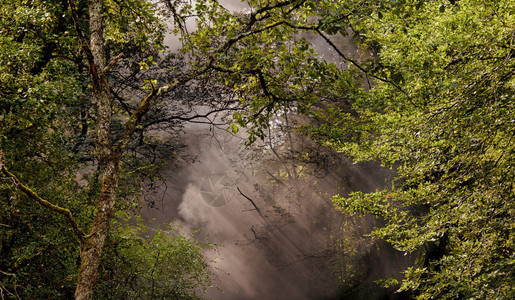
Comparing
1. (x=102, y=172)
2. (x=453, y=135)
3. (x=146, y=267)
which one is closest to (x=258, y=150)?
(x=146, y=267)

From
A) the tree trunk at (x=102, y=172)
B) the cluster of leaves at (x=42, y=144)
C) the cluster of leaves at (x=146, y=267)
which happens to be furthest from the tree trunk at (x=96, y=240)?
the cluster of leaves at (x=146, y=267)

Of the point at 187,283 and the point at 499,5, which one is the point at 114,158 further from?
the point at 499,5

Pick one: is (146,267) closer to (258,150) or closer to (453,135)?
(453,135)

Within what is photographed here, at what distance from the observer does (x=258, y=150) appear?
1344cm

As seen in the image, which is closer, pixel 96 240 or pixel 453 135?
pixel 96 240

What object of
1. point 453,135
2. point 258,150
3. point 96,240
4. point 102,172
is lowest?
point 96,240

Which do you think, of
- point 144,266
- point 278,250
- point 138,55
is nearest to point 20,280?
point 144,266

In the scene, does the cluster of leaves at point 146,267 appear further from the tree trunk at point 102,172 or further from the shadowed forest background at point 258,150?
the tree trunk at point 102,172

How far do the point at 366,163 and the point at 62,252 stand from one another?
32.0ft

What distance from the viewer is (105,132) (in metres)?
3.21

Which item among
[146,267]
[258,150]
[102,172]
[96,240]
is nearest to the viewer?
[96,240]

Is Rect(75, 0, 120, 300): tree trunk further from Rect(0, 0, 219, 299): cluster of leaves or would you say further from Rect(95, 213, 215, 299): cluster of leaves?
Rect(95, 213, 215, 299): cluster of leaves

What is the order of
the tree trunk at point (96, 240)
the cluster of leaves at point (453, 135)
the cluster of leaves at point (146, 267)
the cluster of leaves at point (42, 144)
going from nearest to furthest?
the tree trunk at point (96, 240) < the cluster of leaves at point (453, 135) < the cluster of leaves at point (42, 144) < the cluster of leaves at point (146, 267)

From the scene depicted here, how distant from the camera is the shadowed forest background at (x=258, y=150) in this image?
3748mm
